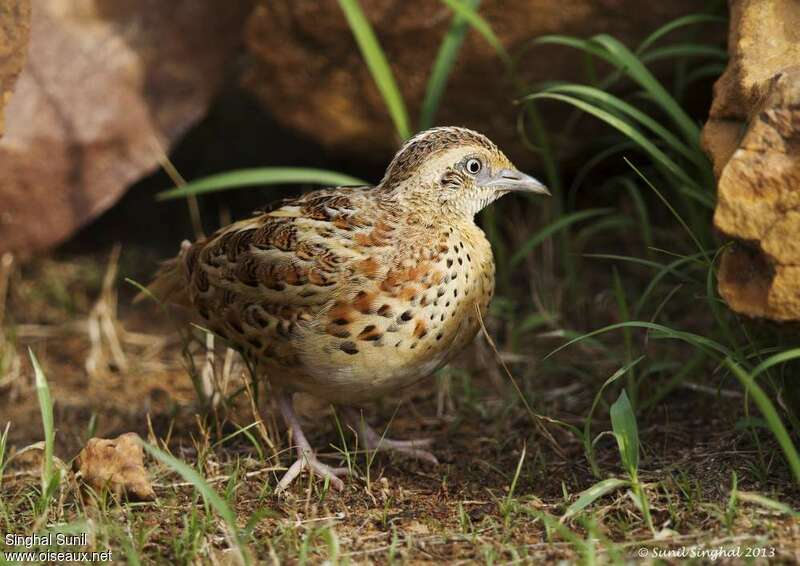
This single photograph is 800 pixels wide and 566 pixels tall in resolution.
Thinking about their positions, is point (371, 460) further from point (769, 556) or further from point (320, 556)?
point (769, 556)

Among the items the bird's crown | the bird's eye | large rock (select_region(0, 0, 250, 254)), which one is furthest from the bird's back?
large rock (select_region(0, 0, 250, 254))

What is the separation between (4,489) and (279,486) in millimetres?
1146

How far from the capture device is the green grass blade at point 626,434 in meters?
3.96

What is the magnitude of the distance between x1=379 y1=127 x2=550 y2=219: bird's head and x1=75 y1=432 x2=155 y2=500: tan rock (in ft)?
4.79

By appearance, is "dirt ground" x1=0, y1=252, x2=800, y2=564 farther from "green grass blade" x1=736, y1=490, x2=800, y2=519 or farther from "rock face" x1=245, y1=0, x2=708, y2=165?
"rock face" x1=245, y1=0, x2=708, y2=165

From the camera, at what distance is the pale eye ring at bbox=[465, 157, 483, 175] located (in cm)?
451

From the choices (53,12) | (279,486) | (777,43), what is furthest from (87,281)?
(777,43)

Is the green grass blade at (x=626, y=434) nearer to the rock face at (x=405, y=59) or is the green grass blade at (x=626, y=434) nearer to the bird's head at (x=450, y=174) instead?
the bird's head at (x=450, y=174)

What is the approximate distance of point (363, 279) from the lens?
164 inches

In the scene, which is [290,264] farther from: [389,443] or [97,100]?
[97,100]

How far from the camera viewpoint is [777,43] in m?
4.17

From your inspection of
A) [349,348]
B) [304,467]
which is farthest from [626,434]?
[304,467]

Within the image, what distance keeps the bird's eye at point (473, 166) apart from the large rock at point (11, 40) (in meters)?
1.93

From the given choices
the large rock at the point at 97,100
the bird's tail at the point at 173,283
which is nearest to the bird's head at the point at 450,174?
the bird's tail at the point at 173,283
